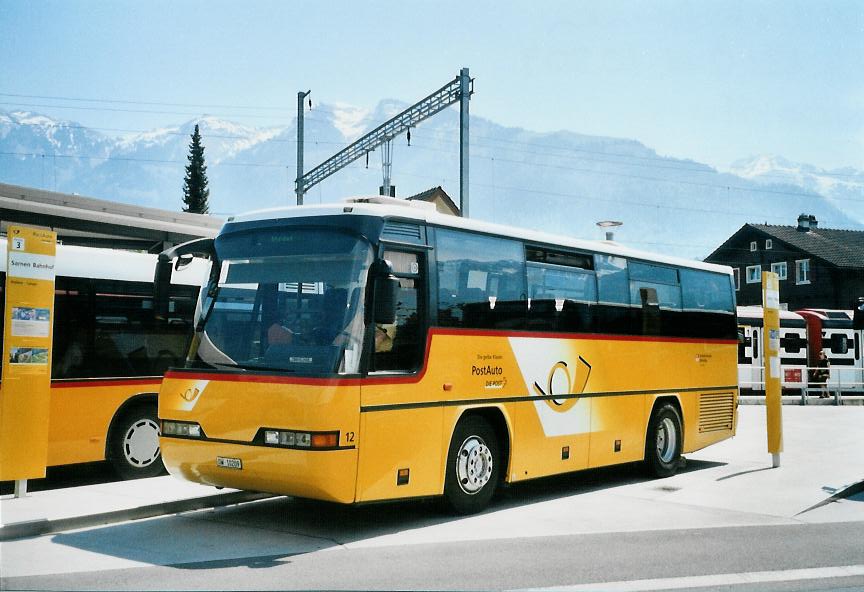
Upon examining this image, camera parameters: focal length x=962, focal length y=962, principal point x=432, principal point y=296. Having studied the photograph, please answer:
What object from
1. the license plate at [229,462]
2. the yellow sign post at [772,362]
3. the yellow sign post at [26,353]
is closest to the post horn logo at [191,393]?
the license plate at [229,462]

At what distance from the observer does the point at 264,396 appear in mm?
8875

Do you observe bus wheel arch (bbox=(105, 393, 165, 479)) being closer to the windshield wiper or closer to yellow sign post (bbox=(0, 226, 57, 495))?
yellow sign post (bbox=(0, 226, 57, 495))

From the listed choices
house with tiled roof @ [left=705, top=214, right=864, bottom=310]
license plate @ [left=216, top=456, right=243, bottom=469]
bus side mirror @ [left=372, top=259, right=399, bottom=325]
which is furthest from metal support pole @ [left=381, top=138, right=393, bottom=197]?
house with tiled roof @ [left=705, top=214, right=864, bottom=310]

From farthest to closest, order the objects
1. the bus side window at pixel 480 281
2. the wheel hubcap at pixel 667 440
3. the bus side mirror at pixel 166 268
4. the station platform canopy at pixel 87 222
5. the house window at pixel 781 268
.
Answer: the house window at pixel 781 268 < the station platform canopy at pixel 87 222 < the wheel hubcap at pixel 667 440 < the bus side window at pixel 480 281 < the bus side mirror at pixel 166 268

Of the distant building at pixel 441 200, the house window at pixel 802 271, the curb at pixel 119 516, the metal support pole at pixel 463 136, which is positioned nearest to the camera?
the curb at pixel 119 516

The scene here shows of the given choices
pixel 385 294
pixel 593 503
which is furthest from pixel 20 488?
pixel 593 503

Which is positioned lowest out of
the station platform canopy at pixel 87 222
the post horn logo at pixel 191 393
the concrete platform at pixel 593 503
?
the concrete platform at pixel 593 503

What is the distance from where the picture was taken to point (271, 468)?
28.8ft

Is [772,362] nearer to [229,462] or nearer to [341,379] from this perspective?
[341,379]

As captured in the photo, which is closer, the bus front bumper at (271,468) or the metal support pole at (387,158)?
the bus front bumper at (271,468)

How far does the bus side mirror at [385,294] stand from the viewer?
29.2 feet

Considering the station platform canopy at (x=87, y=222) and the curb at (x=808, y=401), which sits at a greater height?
the station platform canopy at (x=87, y=222)

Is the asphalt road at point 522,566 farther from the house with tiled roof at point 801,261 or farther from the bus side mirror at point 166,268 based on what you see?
the house with tiled roof at point 801,261

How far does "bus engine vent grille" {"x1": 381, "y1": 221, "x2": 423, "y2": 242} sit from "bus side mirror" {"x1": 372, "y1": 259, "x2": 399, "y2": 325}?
19.3 inches
